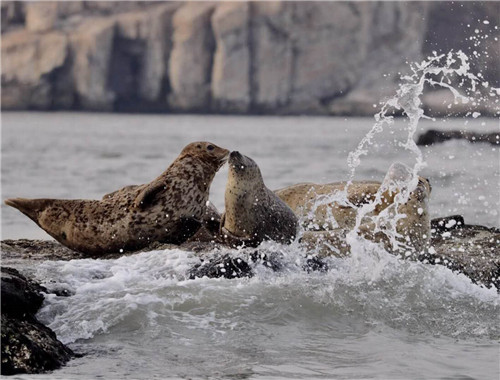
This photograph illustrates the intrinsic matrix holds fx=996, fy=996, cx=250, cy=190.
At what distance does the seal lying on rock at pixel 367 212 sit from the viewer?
810cm

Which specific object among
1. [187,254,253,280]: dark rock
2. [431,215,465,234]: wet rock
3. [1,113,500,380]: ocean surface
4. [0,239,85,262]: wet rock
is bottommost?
[0,239,85,262]: wet rock

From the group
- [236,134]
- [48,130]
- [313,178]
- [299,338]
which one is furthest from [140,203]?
[48,130]

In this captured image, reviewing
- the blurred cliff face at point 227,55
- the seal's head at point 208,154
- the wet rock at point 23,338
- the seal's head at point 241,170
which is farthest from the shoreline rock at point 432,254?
the blurred cliff face at point 227,55

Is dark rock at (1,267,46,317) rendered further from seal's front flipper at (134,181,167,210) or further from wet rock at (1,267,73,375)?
seal's front flipper at (134,181,167,210)

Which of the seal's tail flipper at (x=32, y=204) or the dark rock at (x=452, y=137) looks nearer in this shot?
the seal's tail flipper at (x=32, y=204)

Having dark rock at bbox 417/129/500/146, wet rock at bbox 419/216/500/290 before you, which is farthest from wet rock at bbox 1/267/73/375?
dark rock at bbox 417/129/500/146

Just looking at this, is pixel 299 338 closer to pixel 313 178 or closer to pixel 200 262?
pixel 200 262

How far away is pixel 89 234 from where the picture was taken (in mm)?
8422

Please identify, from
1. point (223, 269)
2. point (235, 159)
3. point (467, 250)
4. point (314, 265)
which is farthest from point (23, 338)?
point (467, 250)

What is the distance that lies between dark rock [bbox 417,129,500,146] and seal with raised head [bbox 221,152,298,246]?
20.3 meters

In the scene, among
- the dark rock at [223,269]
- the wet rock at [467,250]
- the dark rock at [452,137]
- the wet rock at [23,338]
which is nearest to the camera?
the wet rock at [23,338]

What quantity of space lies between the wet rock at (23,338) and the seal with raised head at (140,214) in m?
2.26

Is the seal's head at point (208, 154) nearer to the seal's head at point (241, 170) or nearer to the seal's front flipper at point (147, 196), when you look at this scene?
the seal's head at point (241, 170)

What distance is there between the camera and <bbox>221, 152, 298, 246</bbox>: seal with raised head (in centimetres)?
826
